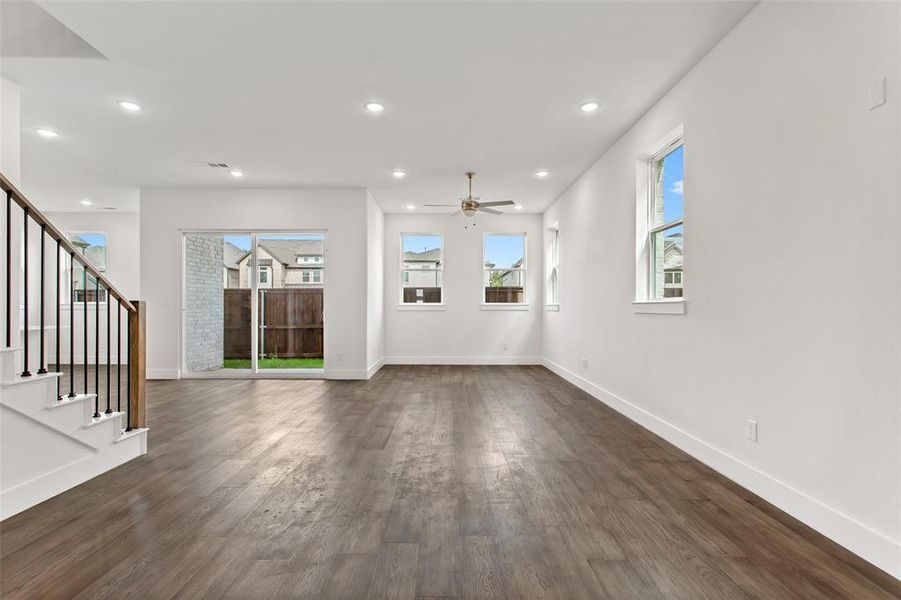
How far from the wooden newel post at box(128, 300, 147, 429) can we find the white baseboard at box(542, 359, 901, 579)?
3989mm

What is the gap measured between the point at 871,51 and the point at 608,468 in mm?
2530

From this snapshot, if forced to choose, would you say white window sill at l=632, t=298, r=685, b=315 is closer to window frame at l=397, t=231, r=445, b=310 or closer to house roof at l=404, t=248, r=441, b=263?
window frame at l=397, t=231, r=445, b=310

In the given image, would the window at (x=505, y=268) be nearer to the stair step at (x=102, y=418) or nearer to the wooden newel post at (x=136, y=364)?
the wooden newel post at (x=136, y=364)

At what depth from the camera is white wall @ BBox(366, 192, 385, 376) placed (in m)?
6.80

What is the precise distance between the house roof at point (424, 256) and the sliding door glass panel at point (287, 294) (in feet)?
6.73

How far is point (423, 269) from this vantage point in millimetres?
8547

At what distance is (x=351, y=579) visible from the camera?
5.72ft

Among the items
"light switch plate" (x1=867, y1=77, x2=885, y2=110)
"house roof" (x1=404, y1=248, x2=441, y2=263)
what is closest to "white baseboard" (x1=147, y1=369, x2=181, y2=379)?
"house roof" (x1=404, y1=248, x2=441, y2=263)

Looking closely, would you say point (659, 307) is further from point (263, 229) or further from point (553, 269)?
point (263, 229)

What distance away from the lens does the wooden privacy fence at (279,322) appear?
6.93 meters

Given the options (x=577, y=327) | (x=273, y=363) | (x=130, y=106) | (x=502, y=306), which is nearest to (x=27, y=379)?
(x=130, y=106)

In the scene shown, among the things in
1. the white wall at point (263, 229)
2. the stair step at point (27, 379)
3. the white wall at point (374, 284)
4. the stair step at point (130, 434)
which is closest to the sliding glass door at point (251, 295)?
the white wall at point (263, 229)

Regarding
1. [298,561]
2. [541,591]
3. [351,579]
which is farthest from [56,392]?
[541,591]

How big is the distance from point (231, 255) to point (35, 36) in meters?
4.13
